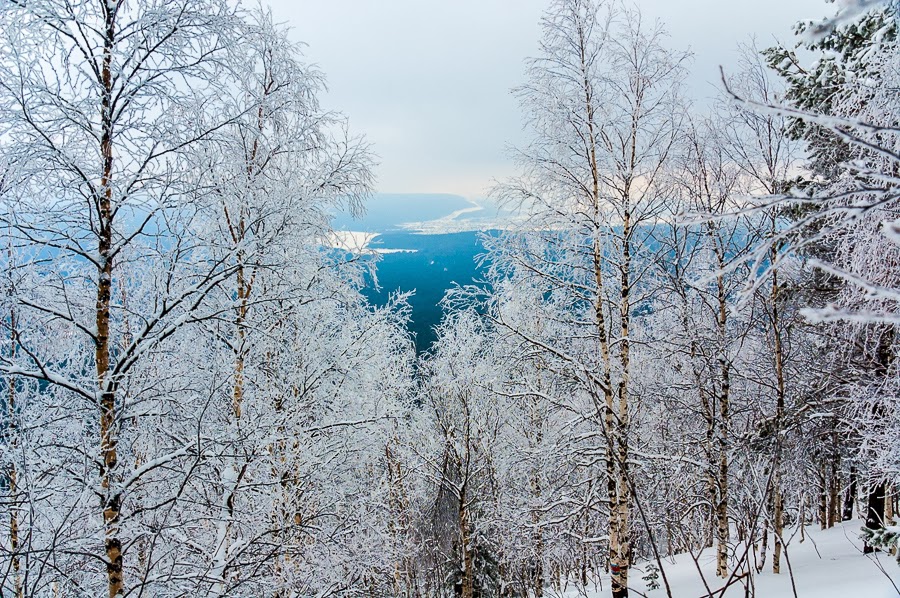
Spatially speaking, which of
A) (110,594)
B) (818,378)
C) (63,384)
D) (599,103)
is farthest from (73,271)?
(818,378)

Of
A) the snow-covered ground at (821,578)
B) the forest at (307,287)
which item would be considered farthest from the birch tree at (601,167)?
the snow-covered ground at (821,578)

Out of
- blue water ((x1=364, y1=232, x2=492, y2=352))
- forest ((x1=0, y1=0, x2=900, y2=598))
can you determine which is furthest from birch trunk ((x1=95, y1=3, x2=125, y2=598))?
blue water ((x1=364, y1=232, x2=492, y2=352))

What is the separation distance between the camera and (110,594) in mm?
3516

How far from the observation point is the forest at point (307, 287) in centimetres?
349

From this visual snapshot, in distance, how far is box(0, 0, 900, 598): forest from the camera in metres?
3.49

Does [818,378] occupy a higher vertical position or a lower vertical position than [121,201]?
lower

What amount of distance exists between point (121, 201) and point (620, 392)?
241 inches

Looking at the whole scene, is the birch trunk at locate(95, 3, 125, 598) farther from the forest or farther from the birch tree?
the birch tree

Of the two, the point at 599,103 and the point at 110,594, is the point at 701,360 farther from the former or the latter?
the point at 110,594

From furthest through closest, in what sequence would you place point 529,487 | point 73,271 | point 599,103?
point 529,487, point 599,103, point 73,271

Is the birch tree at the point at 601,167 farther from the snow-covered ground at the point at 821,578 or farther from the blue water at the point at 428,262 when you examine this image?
the blue water at the point at 428,262

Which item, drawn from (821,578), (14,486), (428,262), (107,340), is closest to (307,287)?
(107,340)

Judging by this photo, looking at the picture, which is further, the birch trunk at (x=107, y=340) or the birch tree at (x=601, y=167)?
the birch tree at (x=601, y=167)

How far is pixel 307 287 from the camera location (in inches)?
244
